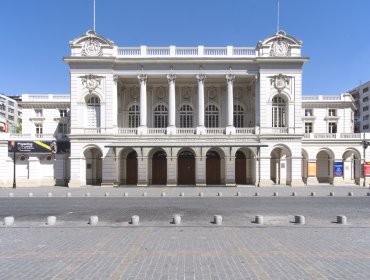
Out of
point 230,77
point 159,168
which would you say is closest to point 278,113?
point 230,77

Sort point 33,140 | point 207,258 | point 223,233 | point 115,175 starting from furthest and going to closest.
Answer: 1. point 33,140
2. point 115,175
3. point 223,233
4. point 207,258

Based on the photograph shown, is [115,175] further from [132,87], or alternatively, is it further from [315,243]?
[315,243]

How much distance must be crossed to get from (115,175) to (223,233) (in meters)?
25.8

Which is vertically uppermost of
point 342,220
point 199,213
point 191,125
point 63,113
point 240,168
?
point 63,113

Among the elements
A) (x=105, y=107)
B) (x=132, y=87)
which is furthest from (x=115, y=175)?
(x=132, y=87)

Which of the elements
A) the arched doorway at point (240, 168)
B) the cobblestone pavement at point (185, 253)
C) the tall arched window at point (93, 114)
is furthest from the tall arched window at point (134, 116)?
the cobblestone pavement at point (185, 253)

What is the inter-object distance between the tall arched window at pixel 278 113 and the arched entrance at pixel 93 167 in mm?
22761

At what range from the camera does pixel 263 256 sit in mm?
9234

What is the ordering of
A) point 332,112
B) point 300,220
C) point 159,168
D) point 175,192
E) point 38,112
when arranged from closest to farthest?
point 300,220
point 175,192
point 159,168
point 38,112
point 332,112

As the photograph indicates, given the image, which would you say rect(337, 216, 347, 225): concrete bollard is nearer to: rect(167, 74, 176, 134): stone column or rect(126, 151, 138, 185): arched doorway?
rect(167, 74, 176, 134): stone column

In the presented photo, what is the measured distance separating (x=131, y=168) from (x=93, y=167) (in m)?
4.91

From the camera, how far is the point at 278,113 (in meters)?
37.2

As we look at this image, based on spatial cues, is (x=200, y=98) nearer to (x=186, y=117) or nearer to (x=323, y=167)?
(x=186, y=117)

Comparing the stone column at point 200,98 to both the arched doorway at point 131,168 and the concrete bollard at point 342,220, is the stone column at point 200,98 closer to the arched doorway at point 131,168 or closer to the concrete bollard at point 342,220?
the arched doorway at point 131,168
